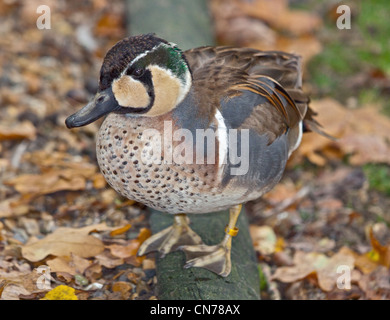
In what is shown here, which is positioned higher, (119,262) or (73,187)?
(73,187)

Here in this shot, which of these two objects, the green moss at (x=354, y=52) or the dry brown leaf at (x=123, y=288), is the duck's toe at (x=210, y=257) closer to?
the dry brown leaf at (x=123, y=288)

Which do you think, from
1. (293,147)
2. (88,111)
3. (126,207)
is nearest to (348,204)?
(293,147)

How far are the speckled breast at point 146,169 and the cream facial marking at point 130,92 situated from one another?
96mm

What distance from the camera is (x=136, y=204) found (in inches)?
154

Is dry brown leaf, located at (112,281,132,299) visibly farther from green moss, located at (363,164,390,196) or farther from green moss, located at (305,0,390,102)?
green moss, located at (305,0,390,102)

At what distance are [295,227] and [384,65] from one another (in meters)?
2.33

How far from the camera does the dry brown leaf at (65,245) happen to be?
3.29m

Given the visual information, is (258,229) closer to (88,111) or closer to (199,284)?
(199,284)

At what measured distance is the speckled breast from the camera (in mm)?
2803

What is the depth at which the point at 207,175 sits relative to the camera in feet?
9.35

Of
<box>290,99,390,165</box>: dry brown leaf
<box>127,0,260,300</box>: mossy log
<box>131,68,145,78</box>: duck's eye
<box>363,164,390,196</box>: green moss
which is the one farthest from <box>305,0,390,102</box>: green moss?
<box>131,68,145,78</box>: duck's eye

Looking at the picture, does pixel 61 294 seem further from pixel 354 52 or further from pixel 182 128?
pixel 354 52
